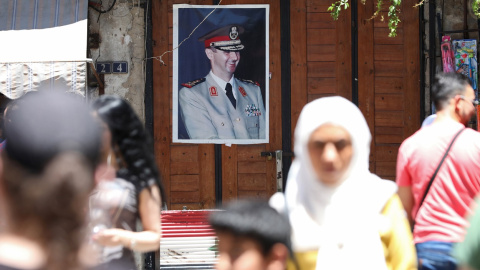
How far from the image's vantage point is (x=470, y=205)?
3141 millimetres

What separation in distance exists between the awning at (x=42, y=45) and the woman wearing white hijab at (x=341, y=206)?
442cm

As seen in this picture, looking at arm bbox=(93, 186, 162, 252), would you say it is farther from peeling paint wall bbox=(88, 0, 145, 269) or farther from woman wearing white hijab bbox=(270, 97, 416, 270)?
peeling paint wall bbox=(88, 0, 145, 269)

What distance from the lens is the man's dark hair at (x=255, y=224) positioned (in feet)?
6.48

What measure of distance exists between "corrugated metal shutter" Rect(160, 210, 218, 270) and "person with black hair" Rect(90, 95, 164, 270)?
3304 millimetres

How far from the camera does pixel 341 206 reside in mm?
2299

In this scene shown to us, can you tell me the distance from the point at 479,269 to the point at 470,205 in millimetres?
2038

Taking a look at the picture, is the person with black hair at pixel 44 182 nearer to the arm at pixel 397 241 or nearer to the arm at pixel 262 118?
the arm at pixel 397 241

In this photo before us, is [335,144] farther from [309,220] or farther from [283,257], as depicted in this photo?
[283,257]

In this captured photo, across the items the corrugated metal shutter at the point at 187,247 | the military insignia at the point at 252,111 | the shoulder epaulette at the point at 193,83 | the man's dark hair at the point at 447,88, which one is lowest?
the corrugated metal shutter at the point at 187,247

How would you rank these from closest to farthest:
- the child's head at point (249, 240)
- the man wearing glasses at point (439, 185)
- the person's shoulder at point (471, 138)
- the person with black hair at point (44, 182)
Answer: the person with black hair at point (44, 182), the child's head at point (249, 240), the man wearing glasses at point (439, 185), the person's shoulder at point (471, 138)

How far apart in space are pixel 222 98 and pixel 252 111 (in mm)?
391

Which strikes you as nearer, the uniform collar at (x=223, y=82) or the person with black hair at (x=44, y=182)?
the person with black hair at (x=44, y=182)

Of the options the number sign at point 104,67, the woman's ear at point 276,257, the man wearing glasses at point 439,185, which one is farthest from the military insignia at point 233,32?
the woman's ear at point 276,257

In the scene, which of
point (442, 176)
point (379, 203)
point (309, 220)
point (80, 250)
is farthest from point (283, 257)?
point (442, 176)
